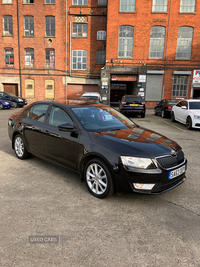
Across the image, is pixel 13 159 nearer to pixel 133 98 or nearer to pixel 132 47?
pixel 133 98

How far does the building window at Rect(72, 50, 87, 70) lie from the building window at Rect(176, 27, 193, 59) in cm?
1160

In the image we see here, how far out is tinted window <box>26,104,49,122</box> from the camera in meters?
4.73

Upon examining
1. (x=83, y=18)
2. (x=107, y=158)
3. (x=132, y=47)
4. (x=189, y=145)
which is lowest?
(x=189, y=145)

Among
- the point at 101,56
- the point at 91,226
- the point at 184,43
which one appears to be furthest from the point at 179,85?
the point at 91,226

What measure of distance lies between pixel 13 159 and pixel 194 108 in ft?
30.2

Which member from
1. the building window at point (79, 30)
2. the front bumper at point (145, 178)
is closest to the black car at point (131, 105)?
the front bumper at point (145, 178)

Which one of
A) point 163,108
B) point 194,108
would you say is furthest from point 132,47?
point 194,108

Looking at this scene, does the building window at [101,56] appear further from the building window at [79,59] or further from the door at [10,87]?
the door at [10,87]

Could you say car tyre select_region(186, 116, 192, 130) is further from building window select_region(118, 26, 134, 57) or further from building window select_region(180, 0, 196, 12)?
building window select_region(180, 0, 196, 12)

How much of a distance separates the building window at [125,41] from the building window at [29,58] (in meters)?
11.3

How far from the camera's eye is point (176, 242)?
2518 millimetres

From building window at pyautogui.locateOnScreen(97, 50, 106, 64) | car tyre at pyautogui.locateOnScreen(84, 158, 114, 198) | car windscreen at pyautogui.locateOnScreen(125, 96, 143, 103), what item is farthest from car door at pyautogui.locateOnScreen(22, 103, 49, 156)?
building window at pyautogui.locateOnScreen(97, 50, 106, 64)

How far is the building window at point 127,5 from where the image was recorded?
77.5 feet

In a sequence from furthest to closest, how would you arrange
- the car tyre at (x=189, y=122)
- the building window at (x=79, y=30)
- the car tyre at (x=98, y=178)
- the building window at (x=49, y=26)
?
the building window at (x=79, y=30)
the building window at (x=49, y=26)
the car tyre at (x=189, y=122)
the car tyre at (x=98, y=178)
